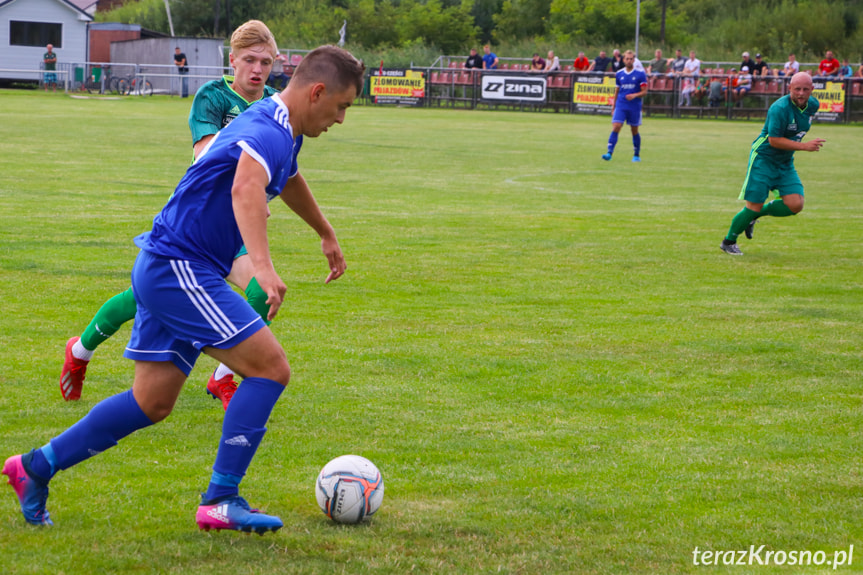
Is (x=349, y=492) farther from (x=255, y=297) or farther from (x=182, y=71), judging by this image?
(x=182, y=71)

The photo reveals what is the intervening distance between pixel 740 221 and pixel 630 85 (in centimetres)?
1264

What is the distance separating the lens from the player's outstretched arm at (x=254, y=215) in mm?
3432

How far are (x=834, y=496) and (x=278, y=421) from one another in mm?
2677

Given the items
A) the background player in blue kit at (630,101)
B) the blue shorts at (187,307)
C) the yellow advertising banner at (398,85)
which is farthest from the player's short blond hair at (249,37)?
the yellow advertising banner at (398,85)

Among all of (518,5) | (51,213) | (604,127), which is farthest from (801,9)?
(51,213)

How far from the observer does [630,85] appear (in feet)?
74.9

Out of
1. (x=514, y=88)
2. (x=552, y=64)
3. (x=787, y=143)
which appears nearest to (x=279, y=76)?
(x=514, y=88)

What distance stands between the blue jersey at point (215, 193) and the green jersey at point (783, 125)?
26.7 feet

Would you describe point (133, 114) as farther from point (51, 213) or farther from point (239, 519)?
point (239, 519)

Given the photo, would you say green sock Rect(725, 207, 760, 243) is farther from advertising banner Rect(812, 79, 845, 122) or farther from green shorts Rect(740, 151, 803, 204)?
advertising banner Rect(812, 79, 845, 122)

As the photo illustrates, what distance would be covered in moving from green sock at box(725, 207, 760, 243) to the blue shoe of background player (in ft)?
28.2

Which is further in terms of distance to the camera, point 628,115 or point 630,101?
point 630,101

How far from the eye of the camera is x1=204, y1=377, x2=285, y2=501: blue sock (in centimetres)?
356

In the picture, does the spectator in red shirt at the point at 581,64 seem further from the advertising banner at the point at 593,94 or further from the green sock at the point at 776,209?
the green sock at the point at 776,209
